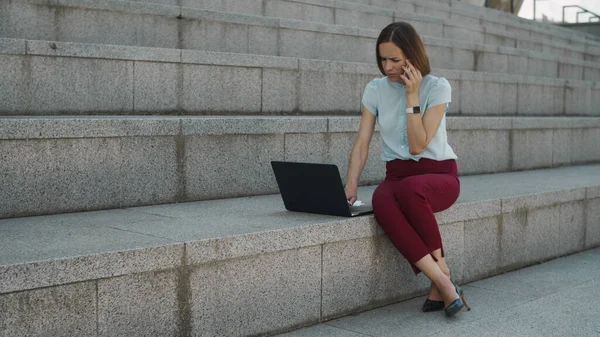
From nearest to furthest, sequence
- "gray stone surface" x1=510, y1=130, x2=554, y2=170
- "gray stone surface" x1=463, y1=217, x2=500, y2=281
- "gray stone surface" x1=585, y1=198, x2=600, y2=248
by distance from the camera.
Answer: "gray stone surface" x1=463, y1=217, x2=500, y2=281
"gray stone surface" x1=585, y1=198, x2=600, y2=248
"gray stone surface" x1=510, y1=130, x2=554, y2=170

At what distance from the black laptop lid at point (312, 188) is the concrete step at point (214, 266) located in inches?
3.4

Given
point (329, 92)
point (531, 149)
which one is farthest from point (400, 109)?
point (531, 149)

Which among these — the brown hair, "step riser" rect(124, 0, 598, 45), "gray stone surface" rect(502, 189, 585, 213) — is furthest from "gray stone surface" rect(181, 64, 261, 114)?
"gray stone surface" rect(502, 189, 585, 213)

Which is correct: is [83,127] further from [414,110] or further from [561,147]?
[561,147]

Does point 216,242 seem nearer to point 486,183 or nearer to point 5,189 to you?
point 5,189

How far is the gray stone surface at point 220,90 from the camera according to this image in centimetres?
602

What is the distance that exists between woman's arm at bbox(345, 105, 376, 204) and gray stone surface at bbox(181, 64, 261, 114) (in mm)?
1485

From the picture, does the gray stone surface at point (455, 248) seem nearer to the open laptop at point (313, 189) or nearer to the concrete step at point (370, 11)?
the open laptop at point (313, 189)

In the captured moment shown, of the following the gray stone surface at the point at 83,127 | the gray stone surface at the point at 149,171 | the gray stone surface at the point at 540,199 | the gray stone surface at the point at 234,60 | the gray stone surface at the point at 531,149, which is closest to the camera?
the gray stone surface at the point at 83,127

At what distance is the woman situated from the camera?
4602 millimetres

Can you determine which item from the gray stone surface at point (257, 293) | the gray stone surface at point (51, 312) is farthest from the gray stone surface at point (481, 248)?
the gray stone surface at point (51, 312)

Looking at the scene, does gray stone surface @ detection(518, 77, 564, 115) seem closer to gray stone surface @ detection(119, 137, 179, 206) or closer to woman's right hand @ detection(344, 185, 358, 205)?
woman's right hand @ detection(344, 185, 358, 205)

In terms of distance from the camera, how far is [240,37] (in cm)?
746

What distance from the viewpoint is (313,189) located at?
4684mm
